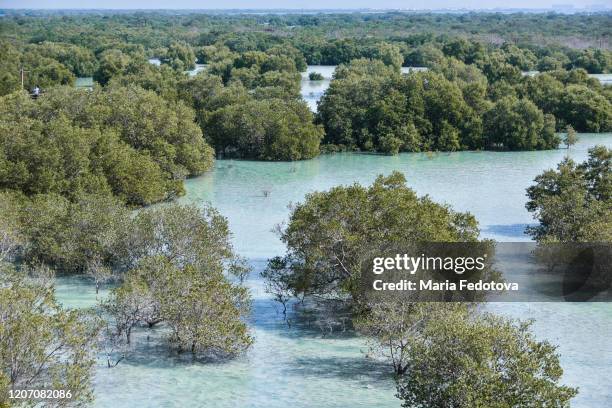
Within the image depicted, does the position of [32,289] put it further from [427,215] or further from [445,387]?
[427,215]

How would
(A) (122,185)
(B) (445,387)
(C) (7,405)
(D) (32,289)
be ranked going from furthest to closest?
1. (A) (122,185)
2. (D) (32,289)
3. (B) (445,387)
4. (C) (7,405)

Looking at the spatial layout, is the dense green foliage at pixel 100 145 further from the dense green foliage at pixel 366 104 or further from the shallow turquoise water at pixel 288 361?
the shallow turquoise water at pixel 288 361

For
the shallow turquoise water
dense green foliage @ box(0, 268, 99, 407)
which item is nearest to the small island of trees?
dense green foliage @ box(0, 268, 99, 407)

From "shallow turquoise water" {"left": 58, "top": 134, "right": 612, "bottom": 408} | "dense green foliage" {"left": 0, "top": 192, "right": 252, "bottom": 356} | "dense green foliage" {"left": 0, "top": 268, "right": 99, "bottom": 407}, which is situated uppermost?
"dense green foliage" {"left": 0, "top": 268, "right": 99, "bottom": 407}

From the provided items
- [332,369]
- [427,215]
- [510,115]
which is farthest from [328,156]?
[332,369]

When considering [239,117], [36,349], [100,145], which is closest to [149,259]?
[36,349]

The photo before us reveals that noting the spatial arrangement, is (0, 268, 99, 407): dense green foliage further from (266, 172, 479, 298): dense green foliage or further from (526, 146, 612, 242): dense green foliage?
(526, 146, 612, 242): dense green foliage

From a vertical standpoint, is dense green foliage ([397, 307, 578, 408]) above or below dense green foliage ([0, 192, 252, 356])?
above

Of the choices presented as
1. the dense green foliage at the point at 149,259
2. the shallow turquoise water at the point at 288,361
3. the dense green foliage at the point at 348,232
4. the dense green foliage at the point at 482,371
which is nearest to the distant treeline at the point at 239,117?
the dense green foliage at the point at 149,259
